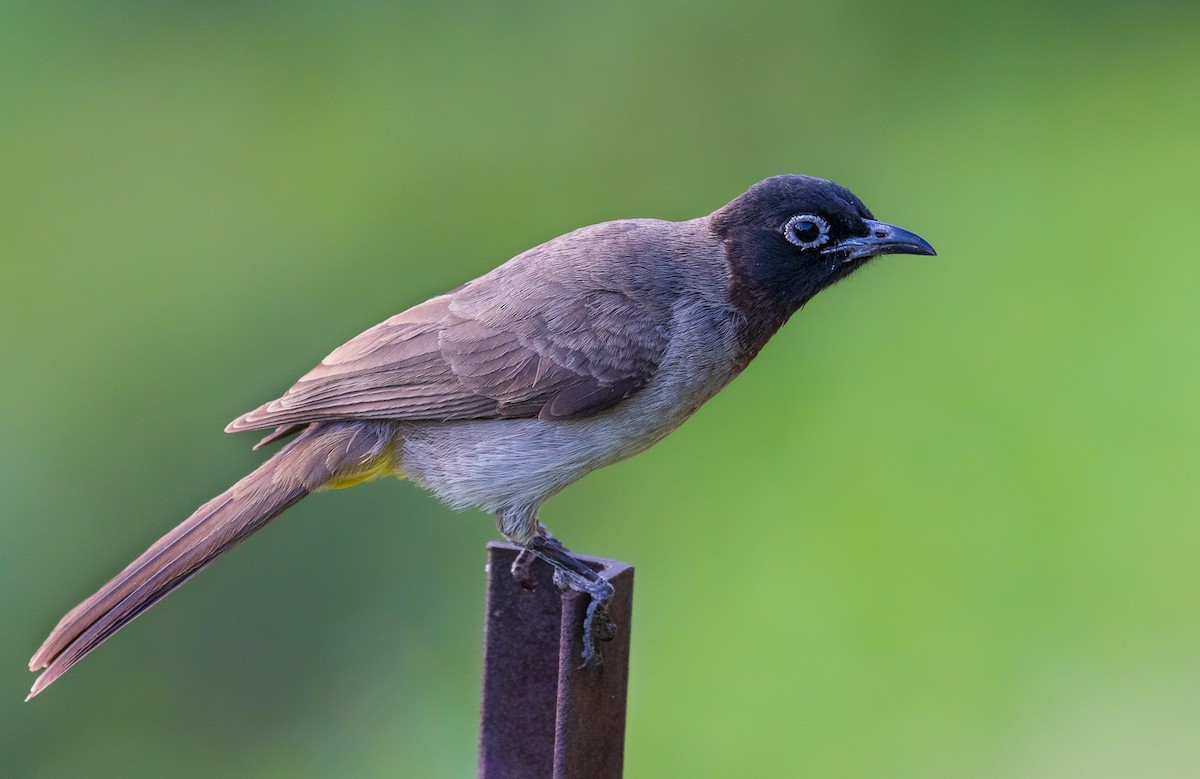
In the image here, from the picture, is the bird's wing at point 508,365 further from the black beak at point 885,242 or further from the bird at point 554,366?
the black beak at point 885,242

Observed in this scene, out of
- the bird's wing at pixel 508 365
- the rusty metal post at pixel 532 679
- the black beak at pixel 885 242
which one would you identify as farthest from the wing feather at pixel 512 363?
the rusty metal post at pixel 532 679

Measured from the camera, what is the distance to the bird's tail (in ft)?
11.7

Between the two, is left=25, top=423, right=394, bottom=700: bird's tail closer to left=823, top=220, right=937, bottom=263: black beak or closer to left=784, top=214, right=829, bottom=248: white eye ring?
left=784, top=214, right=829, bottom=248: white eye ring

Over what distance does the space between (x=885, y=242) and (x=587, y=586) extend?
1235 mm

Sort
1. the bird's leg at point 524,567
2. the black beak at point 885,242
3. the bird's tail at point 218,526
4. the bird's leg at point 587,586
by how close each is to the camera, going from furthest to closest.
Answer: the black beak at point 885,242 < the bird's tail at point 218,526 < the bird's leg at point 524,567 < the bird's leg at point 587,586

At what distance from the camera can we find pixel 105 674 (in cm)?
542

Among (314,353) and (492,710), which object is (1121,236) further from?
(492,710)

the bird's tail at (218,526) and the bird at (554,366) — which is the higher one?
the bird at (554,366)

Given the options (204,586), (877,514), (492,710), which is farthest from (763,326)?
(204,586)

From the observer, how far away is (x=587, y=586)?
11.0 ft

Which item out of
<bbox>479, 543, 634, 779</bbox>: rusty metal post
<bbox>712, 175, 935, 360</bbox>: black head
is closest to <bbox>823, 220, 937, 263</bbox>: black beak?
<bbox>712, 175, 935, 360</bbox>: black head

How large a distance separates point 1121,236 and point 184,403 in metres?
4.01

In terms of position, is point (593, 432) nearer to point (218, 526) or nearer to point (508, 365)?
point (508, 365)

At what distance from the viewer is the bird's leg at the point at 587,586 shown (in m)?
3.06
